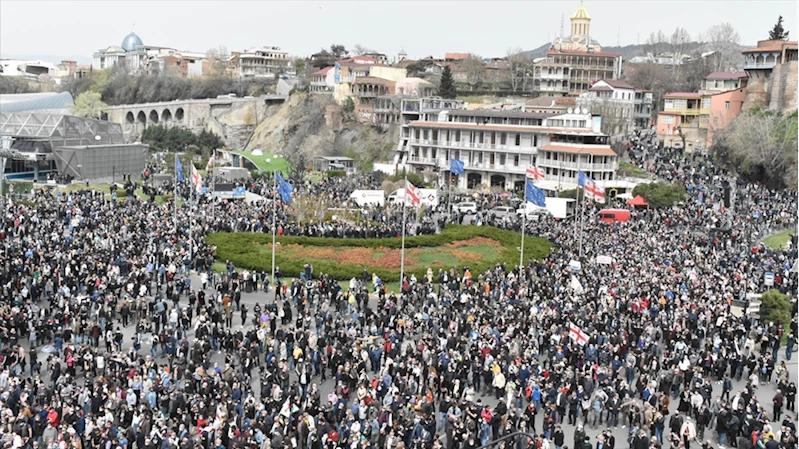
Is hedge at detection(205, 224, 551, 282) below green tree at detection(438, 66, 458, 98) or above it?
below

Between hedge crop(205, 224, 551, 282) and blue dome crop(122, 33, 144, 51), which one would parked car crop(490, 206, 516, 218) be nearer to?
hedge crop(205, 224, 551, 282)

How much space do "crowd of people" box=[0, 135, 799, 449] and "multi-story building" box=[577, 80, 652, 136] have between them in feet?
134

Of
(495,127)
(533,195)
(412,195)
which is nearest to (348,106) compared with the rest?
(495,127)

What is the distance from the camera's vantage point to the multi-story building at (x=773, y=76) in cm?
6919

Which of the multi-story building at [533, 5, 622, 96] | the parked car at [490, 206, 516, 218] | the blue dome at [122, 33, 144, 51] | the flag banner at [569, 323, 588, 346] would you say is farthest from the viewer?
the blue dome at [122, 33, 144, 51]

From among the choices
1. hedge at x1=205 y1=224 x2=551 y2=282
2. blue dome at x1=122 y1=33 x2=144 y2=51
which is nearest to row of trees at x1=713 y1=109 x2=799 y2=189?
hedge at x1=205 y1=224 x2=551 y2=282

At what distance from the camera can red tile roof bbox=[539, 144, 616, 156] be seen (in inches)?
2368

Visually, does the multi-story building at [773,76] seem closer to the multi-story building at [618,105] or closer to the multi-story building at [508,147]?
the multi-story building at [618,105]

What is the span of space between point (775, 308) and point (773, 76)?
4952 centimetres

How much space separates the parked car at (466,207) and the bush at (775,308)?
26.1 meters

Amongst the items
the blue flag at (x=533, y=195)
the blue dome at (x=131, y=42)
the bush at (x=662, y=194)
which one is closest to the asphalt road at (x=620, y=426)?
the blue flag at (x=533, y=195)

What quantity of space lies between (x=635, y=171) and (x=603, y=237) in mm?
24171

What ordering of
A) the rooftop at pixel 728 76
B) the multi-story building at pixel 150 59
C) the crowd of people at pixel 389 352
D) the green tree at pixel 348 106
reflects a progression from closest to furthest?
the crowd of people at pixel 389 352, the rooftop at pixel 728 76, the green tree at pixel 348 106, the multi-story building at pixel 150 59

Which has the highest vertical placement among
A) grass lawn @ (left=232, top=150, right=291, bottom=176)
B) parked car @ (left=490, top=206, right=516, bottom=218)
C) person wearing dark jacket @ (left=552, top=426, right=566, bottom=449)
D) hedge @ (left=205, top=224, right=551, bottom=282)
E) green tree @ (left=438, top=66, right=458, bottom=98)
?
green tree @ (left=438, top=66, right=458, bottom=98)
